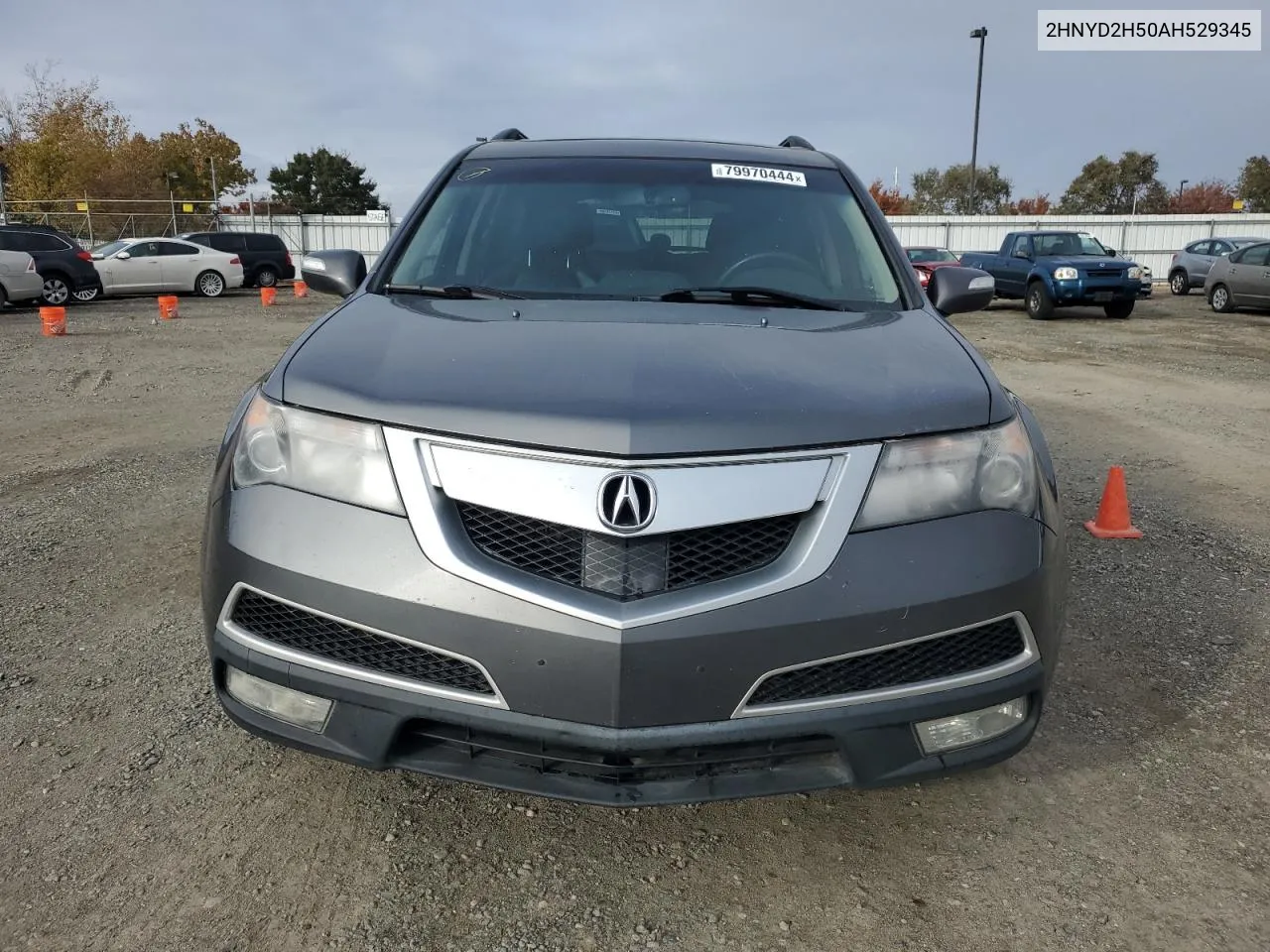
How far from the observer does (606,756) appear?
1.86 meters

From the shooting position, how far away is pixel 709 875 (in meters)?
2.19

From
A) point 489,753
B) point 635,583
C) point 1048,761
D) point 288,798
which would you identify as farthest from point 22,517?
point 1048,761

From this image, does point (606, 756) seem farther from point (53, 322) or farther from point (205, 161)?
point (205, 161)

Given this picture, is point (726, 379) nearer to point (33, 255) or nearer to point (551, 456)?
point (551, 456)

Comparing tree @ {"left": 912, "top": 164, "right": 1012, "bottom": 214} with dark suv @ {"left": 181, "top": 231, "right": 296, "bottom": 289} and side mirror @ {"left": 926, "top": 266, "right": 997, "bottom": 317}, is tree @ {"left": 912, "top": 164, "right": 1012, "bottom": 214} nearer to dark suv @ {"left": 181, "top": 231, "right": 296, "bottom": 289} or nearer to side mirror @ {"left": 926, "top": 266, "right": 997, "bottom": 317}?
dark suv @ {"left": 181, "top": 231, "right": 296, "bottom": 289}

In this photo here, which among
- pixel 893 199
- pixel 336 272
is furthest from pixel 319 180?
pixel 336 272

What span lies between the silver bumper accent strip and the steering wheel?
1.42m

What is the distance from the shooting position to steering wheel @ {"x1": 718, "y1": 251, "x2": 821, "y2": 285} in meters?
3.01

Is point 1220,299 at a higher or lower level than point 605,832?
higher

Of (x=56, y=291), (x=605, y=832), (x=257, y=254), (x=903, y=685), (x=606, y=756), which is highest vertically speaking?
(x=257, y=254)

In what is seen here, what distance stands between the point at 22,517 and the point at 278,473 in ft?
11.8

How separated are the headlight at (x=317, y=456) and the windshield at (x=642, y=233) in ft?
3.08

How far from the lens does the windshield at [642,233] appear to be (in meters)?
2.96

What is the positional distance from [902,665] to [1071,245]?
64.3ft
